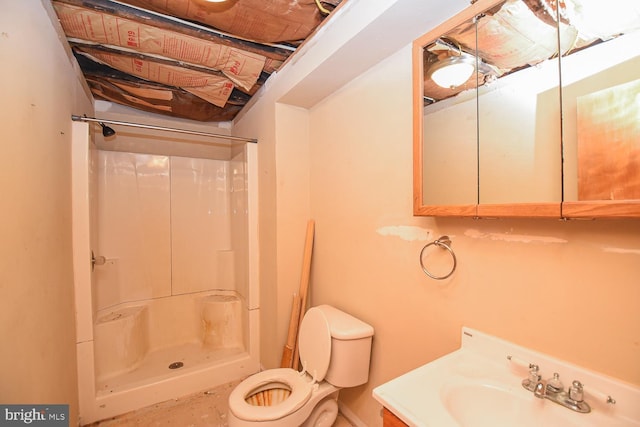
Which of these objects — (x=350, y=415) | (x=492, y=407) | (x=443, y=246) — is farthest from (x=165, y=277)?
(x=492, y=407)

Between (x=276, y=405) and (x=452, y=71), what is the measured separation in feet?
5.44

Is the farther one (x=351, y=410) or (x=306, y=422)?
(x=351, y=410)

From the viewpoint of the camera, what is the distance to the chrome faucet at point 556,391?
758 millimetres

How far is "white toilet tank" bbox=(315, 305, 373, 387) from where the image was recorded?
1.40 metres

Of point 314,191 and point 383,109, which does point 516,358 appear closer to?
point 383,109

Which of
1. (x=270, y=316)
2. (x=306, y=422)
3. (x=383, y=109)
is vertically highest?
(x=383, y=109)

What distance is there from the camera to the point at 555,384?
31.8 inches

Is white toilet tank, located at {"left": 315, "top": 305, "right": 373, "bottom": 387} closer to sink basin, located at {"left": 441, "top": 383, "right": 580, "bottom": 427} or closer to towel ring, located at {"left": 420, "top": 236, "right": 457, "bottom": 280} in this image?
towel ring, located at {"left": 420, "top": 236, "right": 457, "bottom": 280}

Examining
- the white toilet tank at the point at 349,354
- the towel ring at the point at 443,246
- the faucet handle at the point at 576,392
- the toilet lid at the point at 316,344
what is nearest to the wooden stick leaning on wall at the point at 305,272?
the toilet lid at the point at 316,344

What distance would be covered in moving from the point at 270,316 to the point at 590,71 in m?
2.08

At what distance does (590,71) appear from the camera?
0.79m

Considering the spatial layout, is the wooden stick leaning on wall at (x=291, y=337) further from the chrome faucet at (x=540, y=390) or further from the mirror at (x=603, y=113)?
the mirror at (x=603, y=113)

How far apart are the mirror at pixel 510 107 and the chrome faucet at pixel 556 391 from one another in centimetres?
48

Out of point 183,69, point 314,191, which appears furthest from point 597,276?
point 183,69
